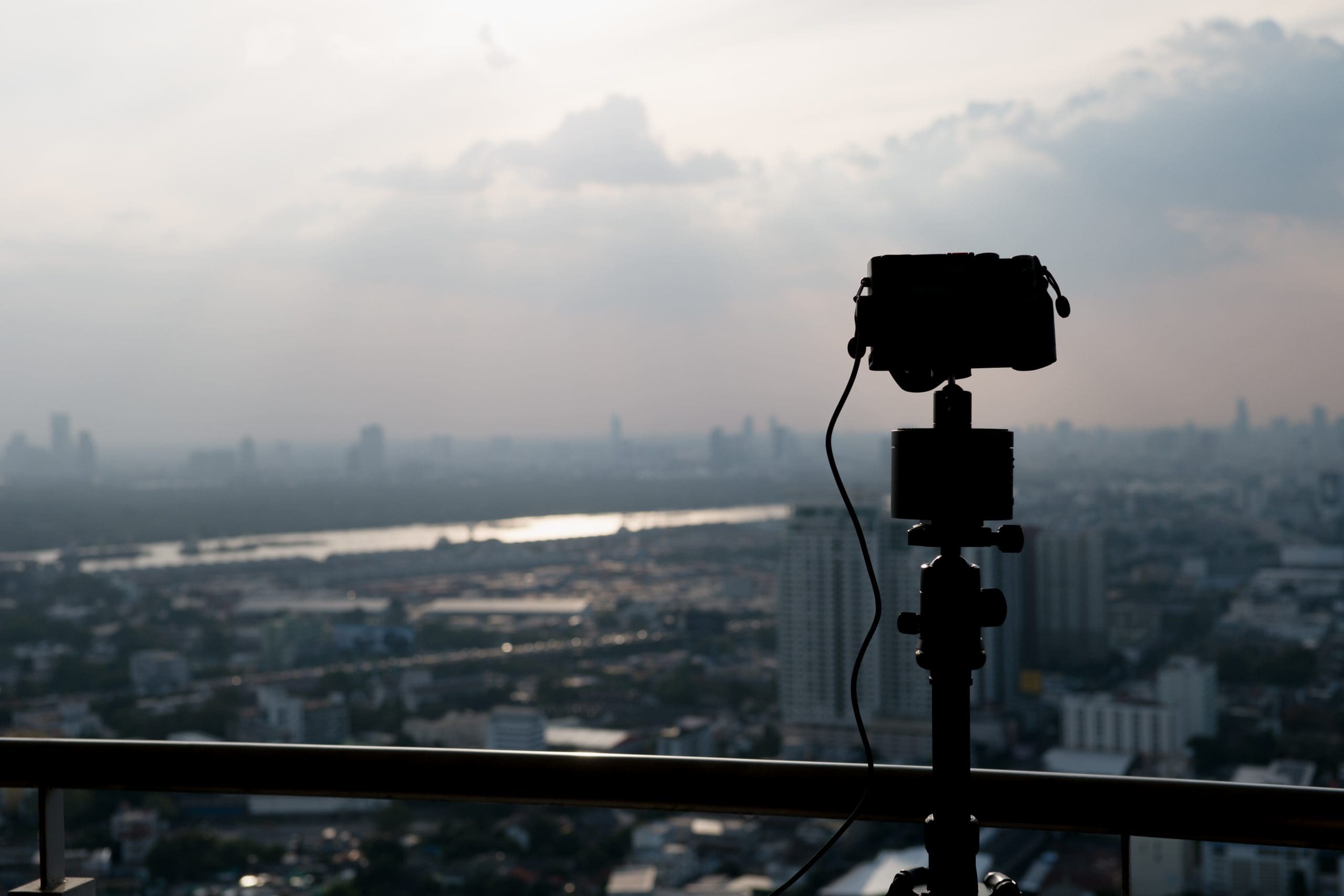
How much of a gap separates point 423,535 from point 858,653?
17575 millimetres

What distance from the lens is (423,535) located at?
1783 cm

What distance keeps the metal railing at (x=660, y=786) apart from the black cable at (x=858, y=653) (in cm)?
1

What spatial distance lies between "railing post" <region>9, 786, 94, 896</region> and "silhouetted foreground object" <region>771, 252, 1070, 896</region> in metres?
0.83

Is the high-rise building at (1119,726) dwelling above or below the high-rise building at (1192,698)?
below

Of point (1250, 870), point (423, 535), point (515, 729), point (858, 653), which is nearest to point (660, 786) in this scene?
point (858, 653)

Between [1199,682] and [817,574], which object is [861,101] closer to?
[817,574]

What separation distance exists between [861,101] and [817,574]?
13.4 feet

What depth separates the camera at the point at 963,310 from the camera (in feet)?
2.47

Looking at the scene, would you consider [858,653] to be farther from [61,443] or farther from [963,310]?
[61,443]

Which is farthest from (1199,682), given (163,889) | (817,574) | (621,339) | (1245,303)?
(163,889)

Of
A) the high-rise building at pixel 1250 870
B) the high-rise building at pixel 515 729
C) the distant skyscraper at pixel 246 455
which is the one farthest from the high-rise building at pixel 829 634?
the distant skyscraper at pixel 246 455

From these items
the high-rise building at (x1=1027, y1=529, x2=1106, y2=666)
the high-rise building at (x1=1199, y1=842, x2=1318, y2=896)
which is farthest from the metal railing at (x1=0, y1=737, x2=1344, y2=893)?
the high-rise building at (x1=1027, y1=529, x2=1106, y2=666)

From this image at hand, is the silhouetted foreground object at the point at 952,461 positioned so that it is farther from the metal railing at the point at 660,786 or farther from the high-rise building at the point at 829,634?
the high-rise building at the point at 829,634

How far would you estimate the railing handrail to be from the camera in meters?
0.83
